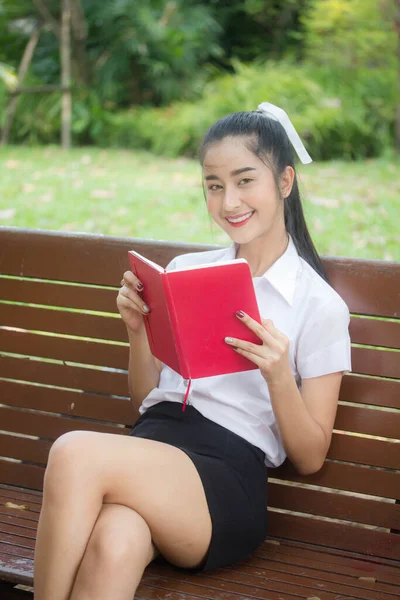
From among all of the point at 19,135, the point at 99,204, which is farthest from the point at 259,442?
the point at 19,135

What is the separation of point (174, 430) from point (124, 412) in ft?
1.59

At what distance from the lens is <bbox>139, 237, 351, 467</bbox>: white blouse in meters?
2.24

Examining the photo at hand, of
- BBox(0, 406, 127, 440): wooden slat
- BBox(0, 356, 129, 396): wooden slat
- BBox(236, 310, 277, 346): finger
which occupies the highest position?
BBox(236, 310, 277, 346): finger

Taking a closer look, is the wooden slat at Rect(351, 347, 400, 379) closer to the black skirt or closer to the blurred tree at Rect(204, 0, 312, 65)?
the black skirt

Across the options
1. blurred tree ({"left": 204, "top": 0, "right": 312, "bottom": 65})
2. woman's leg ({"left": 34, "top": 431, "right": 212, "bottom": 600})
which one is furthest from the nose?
blurred tree ({"left": 204, "top": 0, "right": 312, "bottom": 65})

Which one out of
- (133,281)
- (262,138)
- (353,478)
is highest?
(262,138)

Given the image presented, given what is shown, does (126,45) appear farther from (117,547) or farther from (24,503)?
(117,547)

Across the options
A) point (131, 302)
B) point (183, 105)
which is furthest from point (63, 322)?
point (183, 105)

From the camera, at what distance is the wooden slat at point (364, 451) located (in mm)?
2414

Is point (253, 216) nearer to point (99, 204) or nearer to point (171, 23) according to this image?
point (99, 204)

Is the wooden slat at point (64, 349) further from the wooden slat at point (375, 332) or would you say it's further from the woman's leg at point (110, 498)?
the wooden slat at point (375, 332)

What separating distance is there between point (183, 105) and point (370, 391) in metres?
7.46

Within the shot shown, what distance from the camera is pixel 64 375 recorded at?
110 inches

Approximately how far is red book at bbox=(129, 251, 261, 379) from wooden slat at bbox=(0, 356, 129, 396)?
63cm
